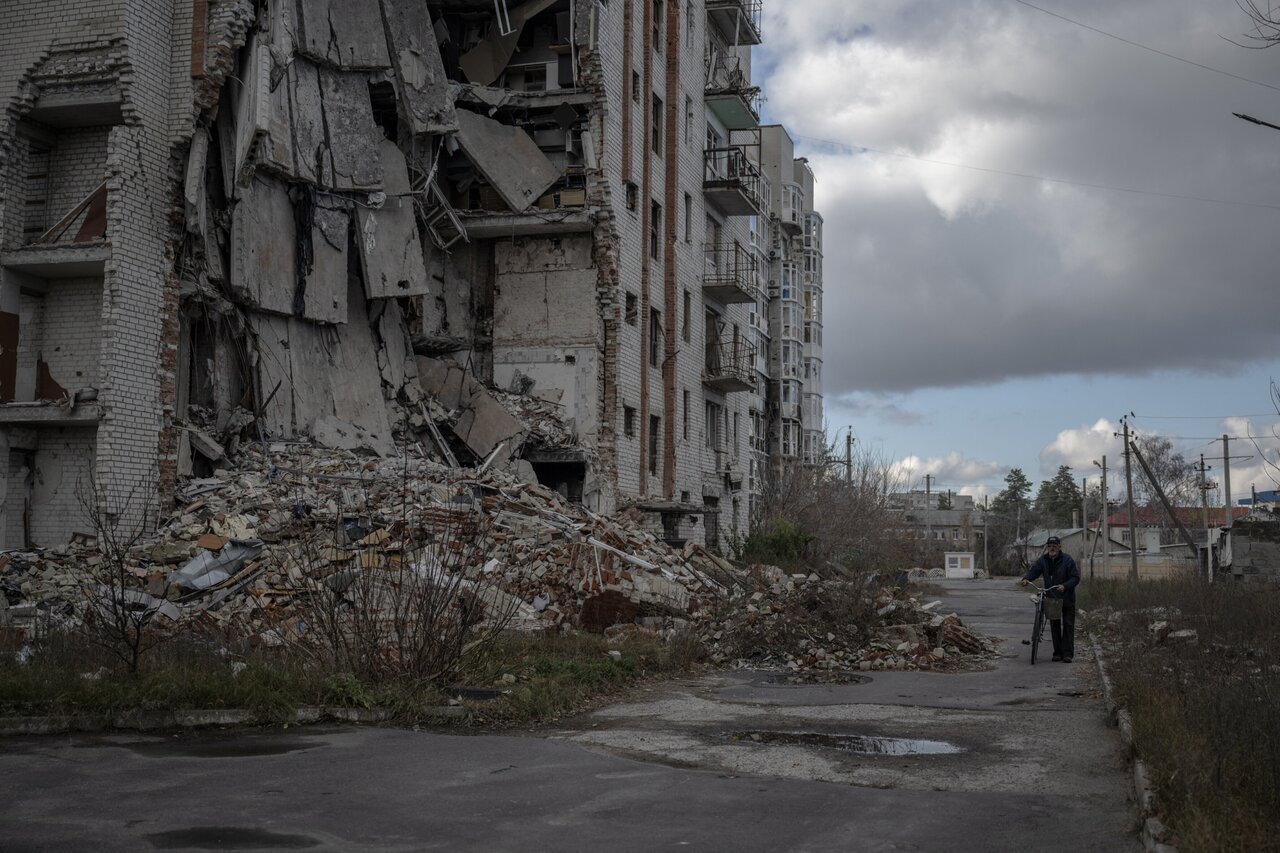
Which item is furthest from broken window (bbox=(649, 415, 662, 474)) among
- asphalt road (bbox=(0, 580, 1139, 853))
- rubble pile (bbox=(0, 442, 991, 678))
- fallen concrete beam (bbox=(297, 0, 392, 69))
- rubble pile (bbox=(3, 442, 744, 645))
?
asphalt road (bbox=(0, 580, 1139, 853))

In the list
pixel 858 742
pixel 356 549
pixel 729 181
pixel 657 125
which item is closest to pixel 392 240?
pixel 356 549

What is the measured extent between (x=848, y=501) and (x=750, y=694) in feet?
111

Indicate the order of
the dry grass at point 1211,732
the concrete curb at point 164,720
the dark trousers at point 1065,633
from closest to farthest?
1. the dry grass at point 1211,732
2. the concrete curb at point 164,720
3. the dark trousers at point 1065,633

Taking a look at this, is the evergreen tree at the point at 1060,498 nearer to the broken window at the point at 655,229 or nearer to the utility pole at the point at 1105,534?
the utility pole at the point at 1105,534

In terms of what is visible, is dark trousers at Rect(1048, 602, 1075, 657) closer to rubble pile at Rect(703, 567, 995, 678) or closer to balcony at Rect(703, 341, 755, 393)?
rubble pile at Rect(703, 567, 995, 678)

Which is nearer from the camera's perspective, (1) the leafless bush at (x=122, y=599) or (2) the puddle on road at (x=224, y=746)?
(2) the puddle on road at (x=224, y=746)

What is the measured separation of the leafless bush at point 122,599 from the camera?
1042 cm

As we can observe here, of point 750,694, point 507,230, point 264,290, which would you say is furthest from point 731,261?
point 750,694

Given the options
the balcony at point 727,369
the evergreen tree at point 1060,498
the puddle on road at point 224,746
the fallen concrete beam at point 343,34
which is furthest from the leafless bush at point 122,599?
the evergreen tree at point 1060,498

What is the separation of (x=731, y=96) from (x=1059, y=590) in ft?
77.1

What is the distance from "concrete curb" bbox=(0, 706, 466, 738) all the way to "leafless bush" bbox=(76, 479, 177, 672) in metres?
0.78

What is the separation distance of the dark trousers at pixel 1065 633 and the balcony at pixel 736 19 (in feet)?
84.2

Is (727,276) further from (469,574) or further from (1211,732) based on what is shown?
(1211,732)

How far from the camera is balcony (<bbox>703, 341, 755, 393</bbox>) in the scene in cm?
3519
